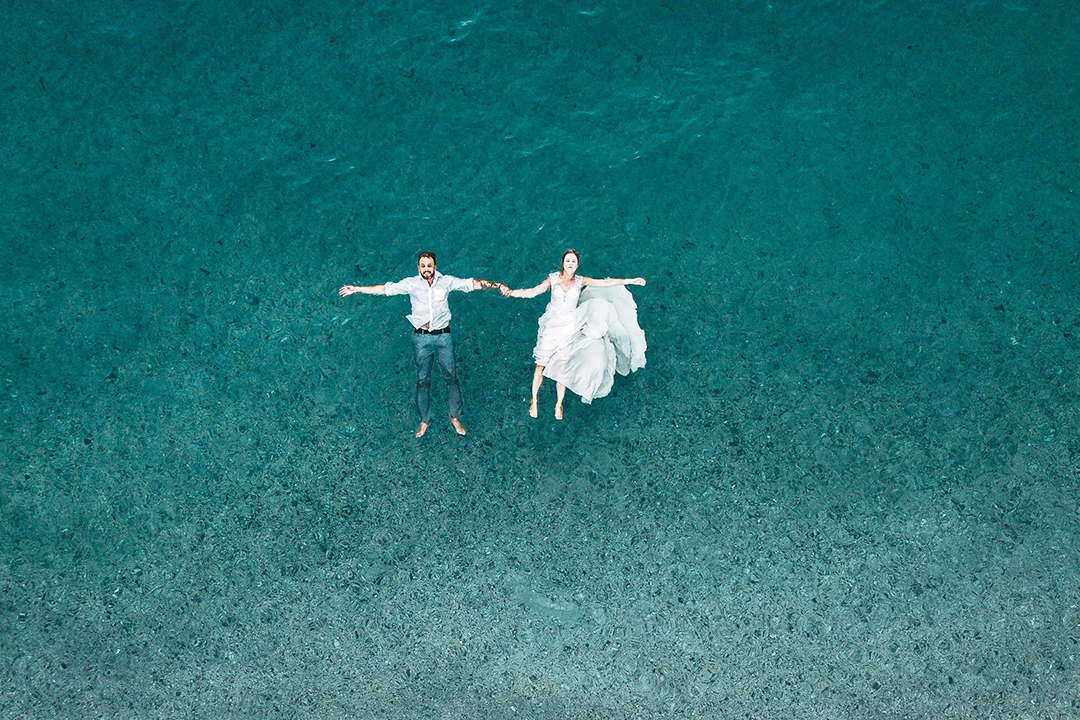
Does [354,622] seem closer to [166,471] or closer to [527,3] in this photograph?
[166,471]

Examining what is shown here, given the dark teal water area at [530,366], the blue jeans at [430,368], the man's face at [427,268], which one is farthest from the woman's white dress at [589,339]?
the man's face at [427,268]

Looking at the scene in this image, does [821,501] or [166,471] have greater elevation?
[166,471]

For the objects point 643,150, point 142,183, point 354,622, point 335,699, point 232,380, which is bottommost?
point 335,699

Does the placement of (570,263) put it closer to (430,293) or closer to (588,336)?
(588,336)

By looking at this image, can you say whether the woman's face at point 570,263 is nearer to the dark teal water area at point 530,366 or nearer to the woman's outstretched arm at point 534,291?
the woman's outstretched arm at point 534,291

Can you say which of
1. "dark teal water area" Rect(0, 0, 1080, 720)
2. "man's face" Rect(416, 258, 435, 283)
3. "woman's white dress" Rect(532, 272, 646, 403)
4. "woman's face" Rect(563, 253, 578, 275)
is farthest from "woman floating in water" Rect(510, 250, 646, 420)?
"man's face" Rect(416, 258, 435, 283)

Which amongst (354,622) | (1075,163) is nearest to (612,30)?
(1075,163)

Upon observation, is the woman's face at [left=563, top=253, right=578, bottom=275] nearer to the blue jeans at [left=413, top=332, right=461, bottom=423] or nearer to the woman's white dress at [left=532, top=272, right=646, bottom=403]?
the woman's white dress at [left=532, top=272, right=646, bottom=403]
